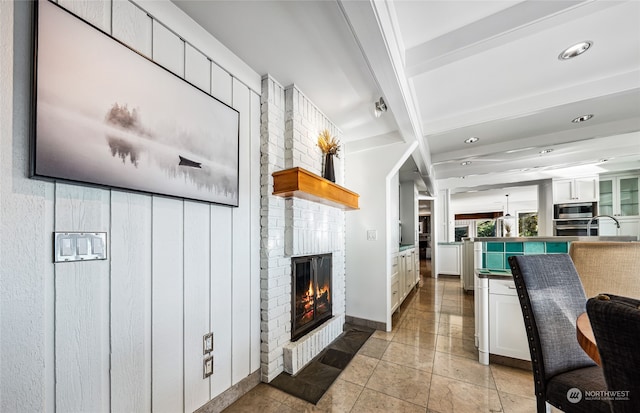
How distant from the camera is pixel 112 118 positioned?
1.17 meters

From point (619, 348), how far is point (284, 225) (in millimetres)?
2003

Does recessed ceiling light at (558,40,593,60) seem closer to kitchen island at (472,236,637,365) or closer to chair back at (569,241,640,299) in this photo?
chair back at (569,241,640,299)

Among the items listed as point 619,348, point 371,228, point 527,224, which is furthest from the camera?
point 527,224

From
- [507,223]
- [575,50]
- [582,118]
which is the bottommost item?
[507,223]

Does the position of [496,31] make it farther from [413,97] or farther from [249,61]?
[249,61]

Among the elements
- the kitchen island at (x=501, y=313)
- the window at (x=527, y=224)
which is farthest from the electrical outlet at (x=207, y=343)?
the window at (x=527, y=224)

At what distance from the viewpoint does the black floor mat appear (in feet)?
6.14

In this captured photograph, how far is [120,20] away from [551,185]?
745 cm

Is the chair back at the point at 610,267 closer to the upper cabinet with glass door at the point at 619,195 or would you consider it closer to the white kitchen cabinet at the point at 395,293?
the white kitchen cabinet at the point at 395,293

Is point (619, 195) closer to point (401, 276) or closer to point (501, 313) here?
point (401, 276)

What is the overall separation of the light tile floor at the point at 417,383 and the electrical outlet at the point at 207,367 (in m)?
0.32

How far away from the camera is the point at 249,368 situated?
6.27 feet

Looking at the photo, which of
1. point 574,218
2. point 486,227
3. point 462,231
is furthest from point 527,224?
point 574,218

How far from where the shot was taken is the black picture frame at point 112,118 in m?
0.99
